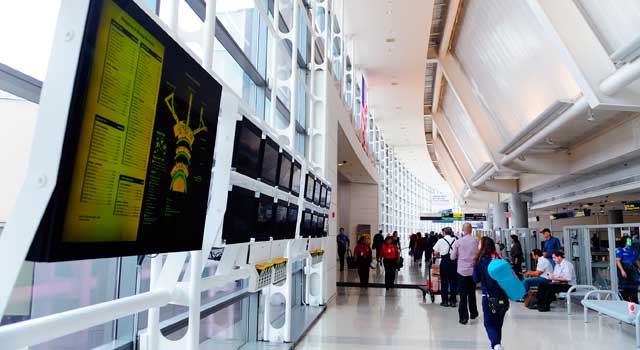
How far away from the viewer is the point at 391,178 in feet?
112

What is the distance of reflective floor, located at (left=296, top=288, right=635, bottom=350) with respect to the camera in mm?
6465

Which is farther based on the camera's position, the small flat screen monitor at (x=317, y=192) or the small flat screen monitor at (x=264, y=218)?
the small flat screen monitor at (x=317, y=192)

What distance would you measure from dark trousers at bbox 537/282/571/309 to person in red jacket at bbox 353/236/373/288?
14.6 ft

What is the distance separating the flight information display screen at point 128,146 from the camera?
61.9 inches

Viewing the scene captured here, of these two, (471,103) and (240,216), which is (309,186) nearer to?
(240,216)

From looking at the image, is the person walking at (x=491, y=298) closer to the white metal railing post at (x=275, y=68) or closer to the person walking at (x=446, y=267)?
the white metal railing post at (x=275, y=68)

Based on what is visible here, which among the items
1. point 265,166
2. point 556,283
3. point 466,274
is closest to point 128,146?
point 265,166

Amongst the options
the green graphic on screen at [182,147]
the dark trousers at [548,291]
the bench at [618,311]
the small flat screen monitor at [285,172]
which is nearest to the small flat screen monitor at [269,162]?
the small flat screen monitor at [285,172]

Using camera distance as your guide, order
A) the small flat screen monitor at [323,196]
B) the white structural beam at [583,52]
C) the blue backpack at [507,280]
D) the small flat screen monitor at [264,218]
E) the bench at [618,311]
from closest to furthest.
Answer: the small flat screen monitor at [264,218] → the blue backpack at [507,280] → the bench at [618,311] → the small flat screen monitor at [323,196] → the white structural beam at [583,52]

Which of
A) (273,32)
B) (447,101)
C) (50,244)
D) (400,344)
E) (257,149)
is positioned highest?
(447,101)

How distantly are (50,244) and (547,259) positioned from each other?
11.3 m

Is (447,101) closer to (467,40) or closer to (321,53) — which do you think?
(467,40)

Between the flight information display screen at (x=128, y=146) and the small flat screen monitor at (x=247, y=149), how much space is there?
34.0 inches

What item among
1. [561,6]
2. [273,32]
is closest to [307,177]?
[273,32]
